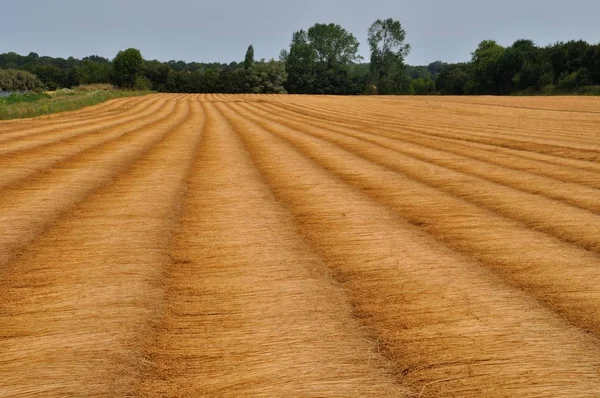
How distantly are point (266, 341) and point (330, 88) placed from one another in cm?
7880

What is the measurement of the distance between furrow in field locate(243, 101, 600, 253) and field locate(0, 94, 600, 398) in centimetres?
3

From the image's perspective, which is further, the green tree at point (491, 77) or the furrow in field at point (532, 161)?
the green tree at point (491, 77)

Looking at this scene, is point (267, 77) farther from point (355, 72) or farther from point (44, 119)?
point (44, 119)

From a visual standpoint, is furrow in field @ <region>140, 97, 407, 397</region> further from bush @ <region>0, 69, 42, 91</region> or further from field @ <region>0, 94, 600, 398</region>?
bush @ <region>0, 69, 42, 91</region>

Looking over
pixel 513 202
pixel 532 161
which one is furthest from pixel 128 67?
pixel 513 202

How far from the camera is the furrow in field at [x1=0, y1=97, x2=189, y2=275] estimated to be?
411 cm

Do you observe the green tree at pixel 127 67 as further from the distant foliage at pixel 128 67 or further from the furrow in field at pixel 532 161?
the furrow in field at pixel 532 161

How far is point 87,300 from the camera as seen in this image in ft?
9.84

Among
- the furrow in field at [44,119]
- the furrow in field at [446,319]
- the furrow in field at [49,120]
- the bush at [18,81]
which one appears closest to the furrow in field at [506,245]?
the furrow in field at [446,319]

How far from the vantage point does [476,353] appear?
251cm

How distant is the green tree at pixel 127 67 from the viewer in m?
71.4

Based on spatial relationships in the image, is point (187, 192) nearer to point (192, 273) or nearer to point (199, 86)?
point (192, 273)

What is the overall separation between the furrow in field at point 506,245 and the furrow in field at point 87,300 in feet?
6.90

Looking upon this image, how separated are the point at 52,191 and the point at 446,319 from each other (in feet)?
13.4
